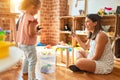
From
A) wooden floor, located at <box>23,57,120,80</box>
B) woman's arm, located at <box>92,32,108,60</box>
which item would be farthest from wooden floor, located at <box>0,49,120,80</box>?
woman's arm, located at <box>92,32,108,60</box>

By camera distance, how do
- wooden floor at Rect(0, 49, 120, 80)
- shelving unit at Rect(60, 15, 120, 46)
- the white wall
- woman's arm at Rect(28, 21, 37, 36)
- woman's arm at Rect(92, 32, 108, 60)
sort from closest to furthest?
woman's arm at Rect(28, 21, 37, 36)
wooden floor at Rect(0, 49, 120, 80)
woman's arm at Rect(92, 32, 108, 60)
the white wall
shelving unit at Rect(60, 15, 120, 46)


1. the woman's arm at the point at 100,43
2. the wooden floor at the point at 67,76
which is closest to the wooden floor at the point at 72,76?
the wooden floor at the point at 67,76

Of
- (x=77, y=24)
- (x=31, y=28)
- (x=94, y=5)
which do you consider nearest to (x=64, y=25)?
(x=77, y=24)

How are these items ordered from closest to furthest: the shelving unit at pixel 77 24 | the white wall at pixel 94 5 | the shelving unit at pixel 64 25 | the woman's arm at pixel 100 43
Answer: the woman's arm at pixel 100 43 → the white wall at pixel 94 5 → the shelving unit at pixel 77 24 → the shelving unit at pixel 64 25

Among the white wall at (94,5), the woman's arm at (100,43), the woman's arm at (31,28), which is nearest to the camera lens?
the woman's arm at (31,28)

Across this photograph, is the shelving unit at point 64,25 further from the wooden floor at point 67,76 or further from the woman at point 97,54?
the wooden floor at point 67,76

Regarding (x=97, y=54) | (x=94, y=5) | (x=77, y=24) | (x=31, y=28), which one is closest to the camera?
(x=31, y=28)

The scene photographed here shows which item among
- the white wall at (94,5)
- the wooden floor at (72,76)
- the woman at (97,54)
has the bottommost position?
the wooden floor at (72,76)

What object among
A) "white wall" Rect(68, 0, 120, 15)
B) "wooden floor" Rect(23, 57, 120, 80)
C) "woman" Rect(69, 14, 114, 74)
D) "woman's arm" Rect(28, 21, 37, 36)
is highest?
"white wall" Rect(68, 0, 120, 15)

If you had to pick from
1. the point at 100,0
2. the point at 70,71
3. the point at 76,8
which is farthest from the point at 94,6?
the point at 70,71

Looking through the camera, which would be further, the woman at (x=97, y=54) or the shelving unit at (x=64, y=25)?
the shelving unit at (x=64, y=25)

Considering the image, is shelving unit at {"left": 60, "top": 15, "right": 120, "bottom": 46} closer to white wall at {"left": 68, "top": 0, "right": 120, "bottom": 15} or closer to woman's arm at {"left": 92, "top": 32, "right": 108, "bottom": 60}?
white wall at {"left": 68, "top": 0, "right": 120, "bottom": 15}

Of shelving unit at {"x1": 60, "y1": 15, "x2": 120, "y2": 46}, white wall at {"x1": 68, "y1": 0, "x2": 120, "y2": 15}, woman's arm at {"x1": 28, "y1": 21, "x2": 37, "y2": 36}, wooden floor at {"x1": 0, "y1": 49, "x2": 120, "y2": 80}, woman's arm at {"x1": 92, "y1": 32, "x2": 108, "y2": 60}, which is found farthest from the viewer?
shelving unit at {"x1": 60, "y1": 15, "x2": 120, "y2": 46}

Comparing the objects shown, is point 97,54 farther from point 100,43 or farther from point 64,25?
point 64,25
